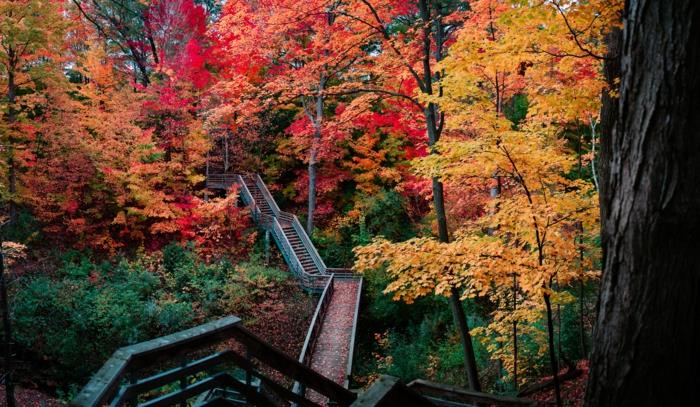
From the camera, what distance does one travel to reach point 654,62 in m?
2.46

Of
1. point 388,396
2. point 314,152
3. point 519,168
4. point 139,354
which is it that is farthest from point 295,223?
point 388,396

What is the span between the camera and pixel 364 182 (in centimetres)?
2222

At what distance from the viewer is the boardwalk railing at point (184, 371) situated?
7.88 feet

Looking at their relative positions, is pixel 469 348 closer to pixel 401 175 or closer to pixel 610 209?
pixel 610 209

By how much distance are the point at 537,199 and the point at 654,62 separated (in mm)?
4720

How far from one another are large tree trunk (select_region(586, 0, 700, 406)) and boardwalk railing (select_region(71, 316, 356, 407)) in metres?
2.31

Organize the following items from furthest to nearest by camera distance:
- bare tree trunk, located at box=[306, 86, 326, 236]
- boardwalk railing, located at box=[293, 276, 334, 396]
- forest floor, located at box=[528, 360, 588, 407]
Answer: bare tree trunk, located at box=[306, 86, 326, 236] → boardwalk railing, located at box=[293, 276, 334, 396] → forest floor, located at box=[528, 360, 588, 407]

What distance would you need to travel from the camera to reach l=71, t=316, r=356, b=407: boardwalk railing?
7.88 ft

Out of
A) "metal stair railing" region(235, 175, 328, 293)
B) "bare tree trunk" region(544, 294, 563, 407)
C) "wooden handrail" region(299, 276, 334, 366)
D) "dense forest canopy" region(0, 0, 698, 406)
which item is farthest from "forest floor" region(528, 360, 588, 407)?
"metal stair railing" region(235, 175, 328, 293)

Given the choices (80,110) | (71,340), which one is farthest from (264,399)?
(80,110)

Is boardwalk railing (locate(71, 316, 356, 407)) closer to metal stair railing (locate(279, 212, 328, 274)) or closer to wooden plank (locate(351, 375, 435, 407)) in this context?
wooden plank (locate(351, 375, 435, 407))

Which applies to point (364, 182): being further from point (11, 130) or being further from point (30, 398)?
point (30, 398)

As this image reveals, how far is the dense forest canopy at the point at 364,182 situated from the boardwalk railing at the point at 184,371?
7.45 ft

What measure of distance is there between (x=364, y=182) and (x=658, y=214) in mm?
19820
